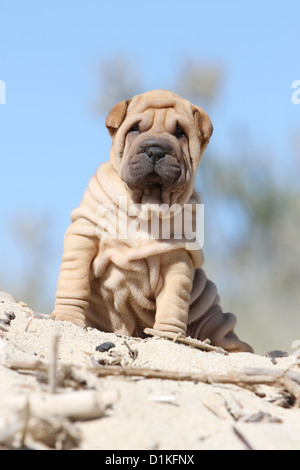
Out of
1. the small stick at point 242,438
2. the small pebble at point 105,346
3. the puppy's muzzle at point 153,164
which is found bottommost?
the small stick at point 242,438

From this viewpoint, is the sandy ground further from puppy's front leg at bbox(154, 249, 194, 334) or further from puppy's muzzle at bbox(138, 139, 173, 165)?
puppy's muzzle at bbox(138, 139, 173, 165)

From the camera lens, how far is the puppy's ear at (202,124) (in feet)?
16.4

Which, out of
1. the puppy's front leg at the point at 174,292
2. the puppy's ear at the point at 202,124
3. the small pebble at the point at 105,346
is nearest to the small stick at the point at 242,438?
the small pebble at the point at 105,346

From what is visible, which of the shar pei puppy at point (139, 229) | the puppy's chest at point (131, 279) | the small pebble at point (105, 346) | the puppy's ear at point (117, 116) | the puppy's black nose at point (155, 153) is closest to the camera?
the small pebble at point (105, 346)

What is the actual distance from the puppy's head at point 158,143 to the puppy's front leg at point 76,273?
1.47 ft

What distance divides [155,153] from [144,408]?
234 centimetres

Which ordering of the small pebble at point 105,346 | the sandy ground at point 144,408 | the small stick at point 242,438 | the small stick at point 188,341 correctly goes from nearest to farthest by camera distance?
1. the sandy ground at point 144,408
2. the small stick at point 242,438
3. the small pebble at point 105,346
4. the small stick at point 188,341

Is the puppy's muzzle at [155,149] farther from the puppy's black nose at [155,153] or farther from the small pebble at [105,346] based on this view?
the small pebble at [105,346]

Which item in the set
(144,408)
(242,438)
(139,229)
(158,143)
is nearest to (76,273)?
(139,229)

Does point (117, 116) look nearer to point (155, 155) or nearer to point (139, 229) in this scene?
point (155, 155)

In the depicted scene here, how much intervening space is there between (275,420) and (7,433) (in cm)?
104

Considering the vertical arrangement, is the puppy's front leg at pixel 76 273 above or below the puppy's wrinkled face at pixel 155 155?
below

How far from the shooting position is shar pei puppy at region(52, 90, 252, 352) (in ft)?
15.5
